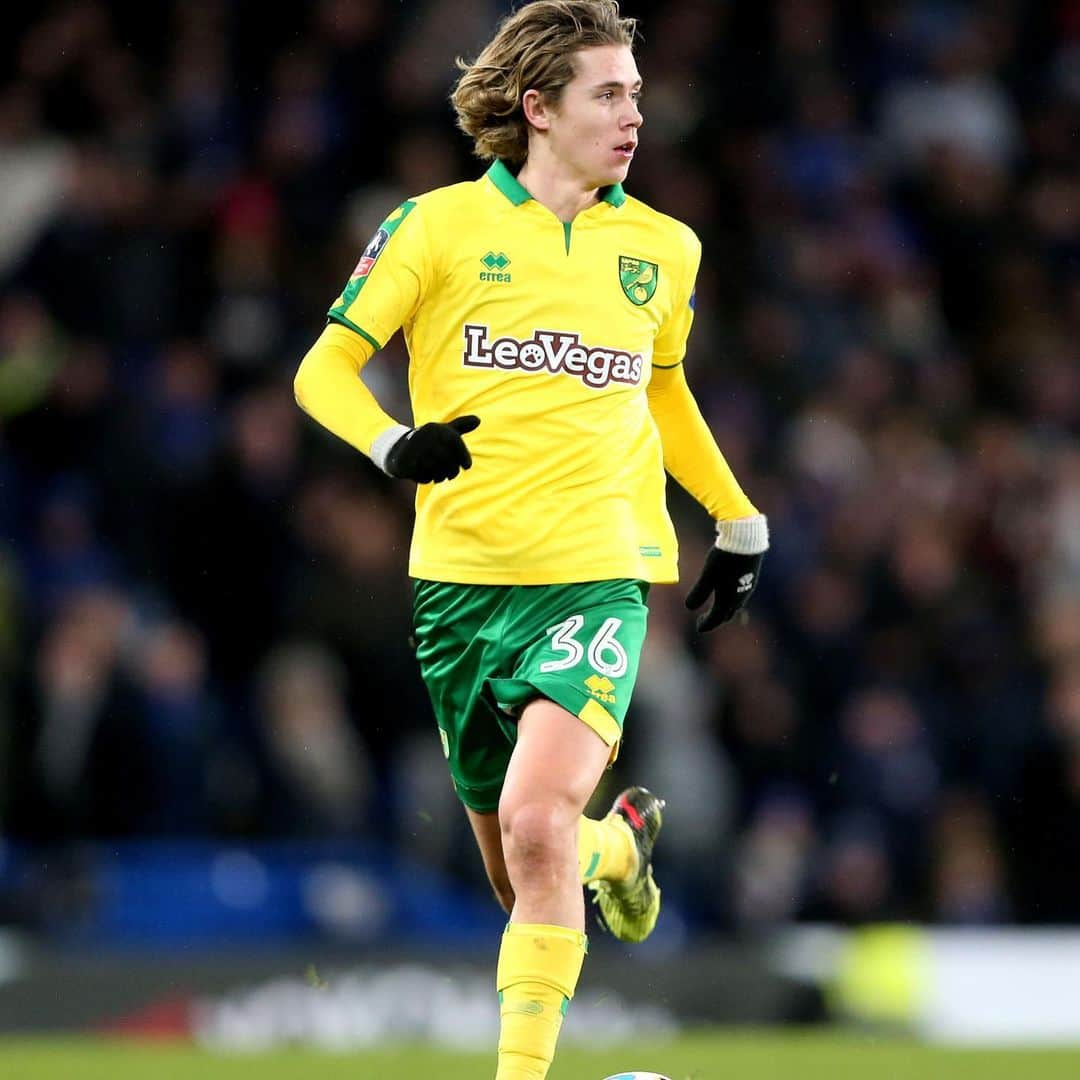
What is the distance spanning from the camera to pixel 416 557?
565 centimetres

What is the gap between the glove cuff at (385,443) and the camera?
5113 millimetres

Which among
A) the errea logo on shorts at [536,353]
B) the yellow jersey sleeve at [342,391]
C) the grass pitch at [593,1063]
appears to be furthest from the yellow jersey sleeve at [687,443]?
the grass pitch at [593,1063]

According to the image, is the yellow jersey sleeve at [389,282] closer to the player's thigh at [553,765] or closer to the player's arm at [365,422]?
the player's arm at [365,422]

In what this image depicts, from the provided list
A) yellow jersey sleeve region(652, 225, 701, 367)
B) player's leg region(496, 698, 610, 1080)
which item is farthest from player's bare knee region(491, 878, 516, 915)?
yellow jersey sleeve region(652, 225, 701, 367)

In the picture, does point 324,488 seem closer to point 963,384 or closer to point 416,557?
point 963,384

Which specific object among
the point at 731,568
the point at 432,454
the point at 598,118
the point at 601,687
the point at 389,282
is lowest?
the point at 601,687

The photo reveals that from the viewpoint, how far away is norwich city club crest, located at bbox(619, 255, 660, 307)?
560 centimetres

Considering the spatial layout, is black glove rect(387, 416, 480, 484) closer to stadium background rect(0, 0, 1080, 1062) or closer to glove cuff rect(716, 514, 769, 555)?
glove cuff rect(716, 514, 769, 555)

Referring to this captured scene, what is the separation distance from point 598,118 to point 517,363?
625 millimetres

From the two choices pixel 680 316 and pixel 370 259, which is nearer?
pixel 370 259

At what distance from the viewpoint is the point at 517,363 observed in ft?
18.0

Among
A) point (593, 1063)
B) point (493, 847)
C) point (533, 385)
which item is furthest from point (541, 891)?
point (593, 1063)

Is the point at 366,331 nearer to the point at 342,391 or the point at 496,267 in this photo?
the point at 342,391

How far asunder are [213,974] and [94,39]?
216 inches
